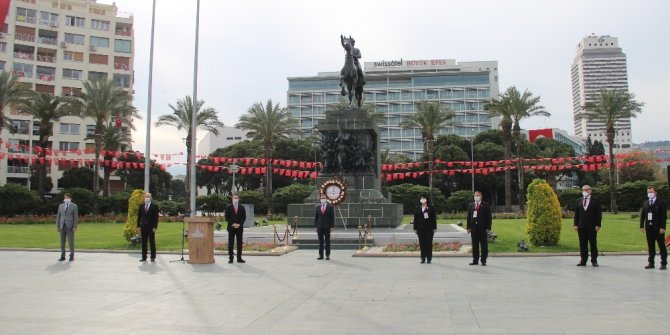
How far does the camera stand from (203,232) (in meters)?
13.6

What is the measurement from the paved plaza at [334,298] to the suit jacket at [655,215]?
991 millimetres

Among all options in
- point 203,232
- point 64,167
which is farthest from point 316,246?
point 64,167

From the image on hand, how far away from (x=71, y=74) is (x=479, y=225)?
7477 cm

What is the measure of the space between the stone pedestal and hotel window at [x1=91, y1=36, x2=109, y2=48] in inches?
2502

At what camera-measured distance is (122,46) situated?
258 feet

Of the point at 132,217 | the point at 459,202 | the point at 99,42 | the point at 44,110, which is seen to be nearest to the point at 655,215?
the point at 132,217

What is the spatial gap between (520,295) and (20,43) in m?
79.0

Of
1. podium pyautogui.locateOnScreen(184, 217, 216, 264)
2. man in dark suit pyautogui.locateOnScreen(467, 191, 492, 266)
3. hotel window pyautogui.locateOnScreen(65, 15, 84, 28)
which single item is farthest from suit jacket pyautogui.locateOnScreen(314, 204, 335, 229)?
hotel window pyautogui.locateOnScreen(65, 15, 84, 28)

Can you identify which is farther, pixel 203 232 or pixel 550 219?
pixel 550 219

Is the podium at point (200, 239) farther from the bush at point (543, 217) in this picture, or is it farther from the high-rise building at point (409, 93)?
Answer: the high-rise building at point (409, 93)

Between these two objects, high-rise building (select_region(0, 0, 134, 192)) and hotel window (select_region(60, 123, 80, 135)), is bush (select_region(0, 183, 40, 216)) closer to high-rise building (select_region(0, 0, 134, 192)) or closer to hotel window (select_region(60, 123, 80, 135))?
high-rise building (select_region(0, 0, 134, 192))

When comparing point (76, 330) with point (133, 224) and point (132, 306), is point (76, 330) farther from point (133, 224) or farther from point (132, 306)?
point (133, 224)

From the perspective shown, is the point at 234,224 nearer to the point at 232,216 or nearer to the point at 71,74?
the point at 232,216

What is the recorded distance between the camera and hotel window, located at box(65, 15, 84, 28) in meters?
75.5
